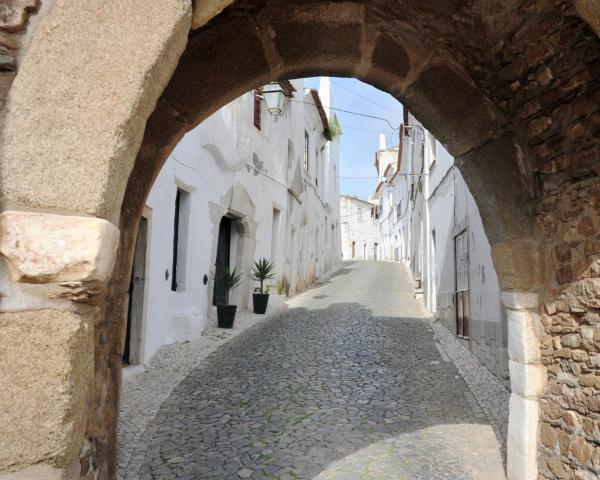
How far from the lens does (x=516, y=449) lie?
300 cm

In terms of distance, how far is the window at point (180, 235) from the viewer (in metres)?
7.34

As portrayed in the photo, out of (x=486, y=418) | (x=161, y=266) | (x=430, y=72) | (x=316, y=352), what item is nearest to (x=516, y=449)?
(x=486, y=418)

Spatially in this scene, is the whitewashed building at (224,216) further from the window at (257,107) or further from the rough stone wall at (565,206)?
the rough stone wall at (565,206)

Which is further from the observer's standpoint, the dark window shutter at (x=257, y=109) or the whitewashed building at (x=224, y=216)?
the dark window shutter at (x=257, y=109)

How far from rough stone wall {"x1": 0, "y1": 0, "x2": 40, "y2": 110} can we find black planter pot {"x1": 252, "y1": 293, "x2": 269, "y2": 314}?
27.6 feet

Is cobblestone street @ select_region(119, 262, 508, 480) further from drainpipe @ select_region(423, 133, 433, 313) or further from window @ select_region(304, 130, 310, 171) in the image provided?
window @ select_region(304, 130, 310, 171)

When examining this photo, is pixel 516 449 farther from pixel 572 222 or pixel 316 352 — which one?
pixel 316 352

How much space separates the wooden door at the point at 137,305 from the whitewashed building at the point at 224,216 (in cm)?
1

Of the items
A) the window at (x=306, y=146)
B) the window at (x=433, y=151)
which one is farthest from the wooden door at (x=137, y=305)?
the window at (x=306, y=146)

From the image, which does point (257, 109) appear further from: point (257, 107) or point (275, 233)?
point (275, 233)

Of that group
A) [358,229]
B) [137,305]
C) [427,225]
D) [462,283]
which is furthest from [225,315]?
[358,229]

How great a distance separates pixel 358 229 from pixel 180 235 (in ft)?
104

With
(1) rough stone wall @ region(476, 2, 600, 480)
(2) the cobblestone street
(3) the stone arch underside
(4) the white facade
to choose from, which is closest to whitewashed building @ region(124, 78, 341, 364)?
(2) the cobblestone street

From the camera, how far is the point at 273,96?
10.1m
